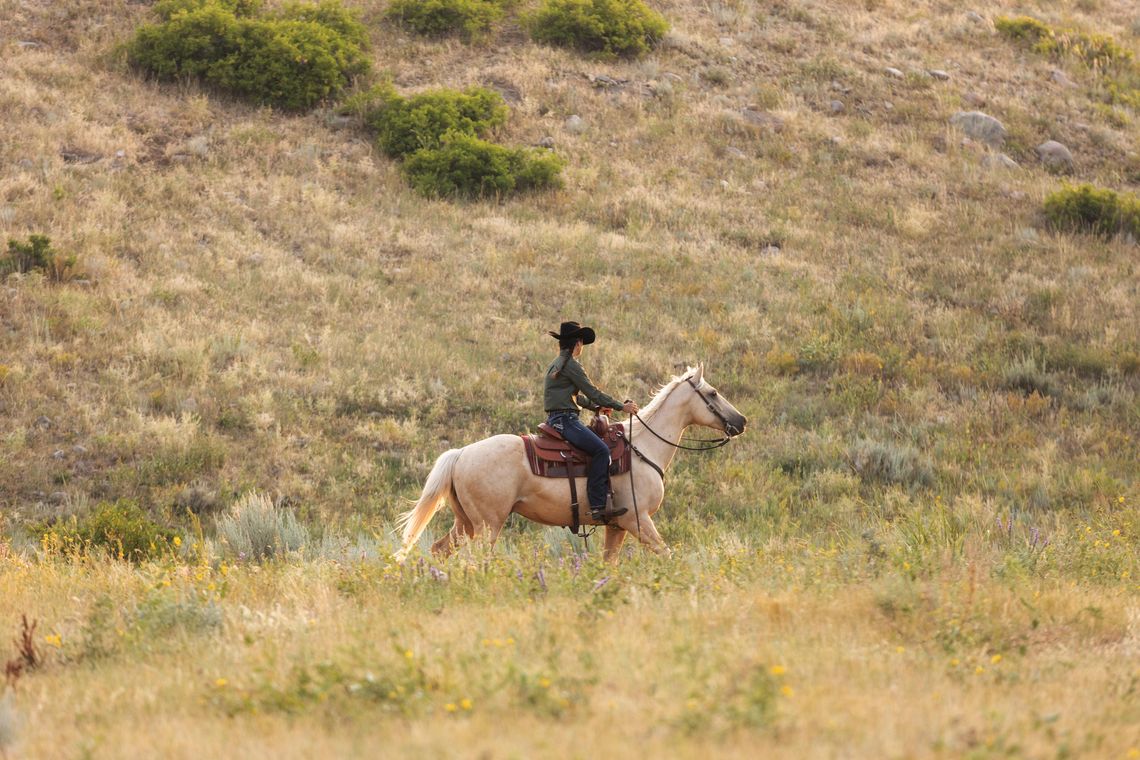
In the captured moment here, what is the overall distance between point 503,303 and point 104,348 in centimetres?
670

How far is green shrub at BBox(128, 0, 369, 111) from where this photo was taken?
86.0 feet

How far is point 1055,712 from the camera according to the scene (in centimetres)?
527

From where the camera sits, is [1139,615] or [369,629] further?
[1139,615]

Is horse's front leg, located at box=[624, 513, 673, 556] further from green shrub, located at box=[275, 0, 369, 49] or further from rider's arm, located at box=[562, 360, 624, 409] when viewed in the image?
green shrub, located at box=[275, 0, 369, 49]

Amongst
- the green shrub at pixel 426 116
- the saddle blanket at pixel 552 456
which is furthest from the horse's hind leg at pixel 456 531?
the green shrub at pixel 426 116

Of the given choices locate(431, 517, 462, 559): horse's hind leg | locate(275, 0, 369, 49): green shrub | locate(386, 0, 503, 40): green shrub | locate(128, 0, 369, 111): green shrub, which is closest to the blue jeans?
locate(431, 517, 462, 559): horse's hind leg

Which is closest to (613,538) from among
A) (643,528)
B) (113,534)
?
(643,528)

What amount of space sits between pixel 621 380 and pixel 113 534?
8287 millimetres

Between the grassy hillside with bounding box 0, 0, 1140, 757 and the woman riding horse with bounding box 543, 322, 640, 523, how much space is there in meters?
0.86

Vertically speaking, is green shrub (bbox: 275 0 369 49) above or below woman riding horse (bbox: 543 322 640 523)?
above

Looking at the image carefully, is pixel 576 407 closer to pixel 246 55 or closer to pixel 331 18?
pixel 246 55

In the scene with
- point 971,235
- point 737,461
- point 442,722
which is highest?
point 442,722

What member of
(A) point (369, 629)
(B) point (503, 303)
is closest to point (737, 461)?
(B) point (503, 303)

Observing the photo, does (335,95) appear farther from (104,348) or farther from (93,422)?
(93,422)
